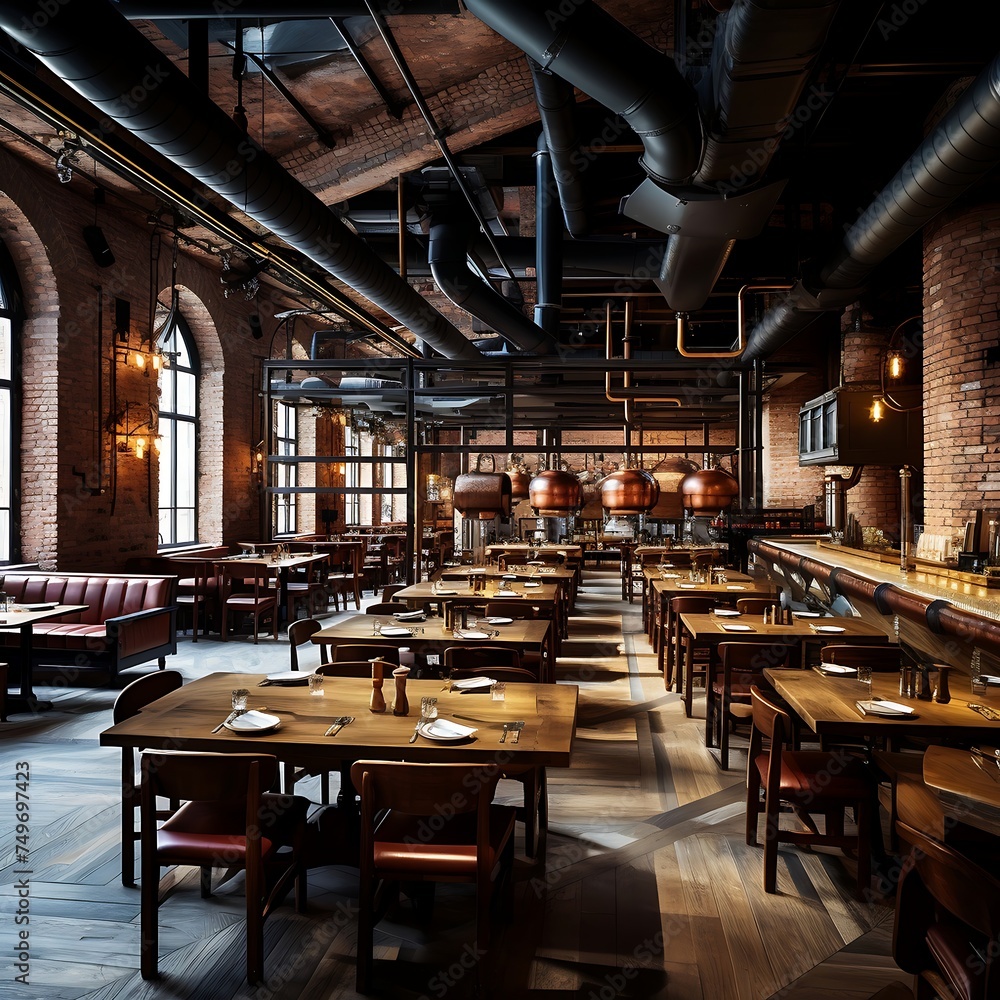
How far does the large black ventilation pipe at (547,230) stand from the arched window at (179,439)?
17.9ft

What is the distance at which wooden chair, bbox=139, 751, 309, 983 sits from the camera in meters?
2.16

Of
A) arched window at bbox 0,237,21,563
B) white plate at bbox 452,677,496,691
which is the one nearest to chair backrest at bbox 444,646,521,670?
white plate at bbox 452,677,496,691

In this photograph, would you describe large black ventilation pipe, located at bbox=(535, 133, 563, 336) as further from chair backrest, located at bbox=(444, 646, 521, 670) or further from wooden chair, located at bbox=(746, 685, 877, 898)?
wooden chair, located at bbox=(746, 685, 877, 898)

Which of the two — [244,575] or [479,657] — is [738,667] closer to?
[479,657]

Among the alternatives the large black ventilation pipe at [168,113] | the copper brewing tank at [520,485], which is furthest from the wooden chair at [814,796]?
the copper brewing tank at [520,485]

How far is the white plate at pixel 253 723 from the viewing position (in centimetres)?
258

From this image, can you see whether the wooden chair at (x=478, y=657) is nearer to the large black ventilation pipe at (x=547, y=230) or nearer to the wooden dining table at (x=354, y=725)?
the wooden dining table at (x=354, y=725)

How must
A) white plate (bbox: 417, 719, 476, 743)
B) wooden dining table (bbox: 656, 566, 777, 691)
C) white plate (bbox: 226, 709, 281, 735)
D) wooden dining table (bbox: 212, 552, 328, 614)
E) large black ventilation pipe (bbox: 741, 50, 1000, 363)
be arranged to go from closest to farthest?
white plate (bbox: 417, 719, 476, 743), white plate (bbox: 226, 709, 281, 735), large black ventilation pipe (bbox: 741, 50, 1000, 363), wooden dining table (bbox: 656, 566, 777, 691), wooden dining table (bbox: 212, 552, 328, 614)

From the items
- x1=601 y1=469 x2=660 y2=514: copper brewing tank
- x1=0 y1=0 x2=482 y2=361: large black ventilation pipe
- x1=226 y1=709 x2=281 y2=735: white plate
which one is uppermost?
x1=0 y1=0 x2=482 y2=361: large black ventilation pipe

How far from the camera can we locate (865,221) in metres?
4.67

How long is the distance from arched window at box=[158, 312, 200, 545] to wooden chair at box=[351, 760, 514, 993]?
8.44 metres

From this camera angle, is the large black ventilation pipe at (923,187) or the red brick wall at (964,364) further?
the red brick wall at (964,364)

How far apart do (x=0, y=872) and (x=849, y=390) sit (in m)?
8.54

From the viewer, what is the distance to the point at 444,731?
253 centimetres
